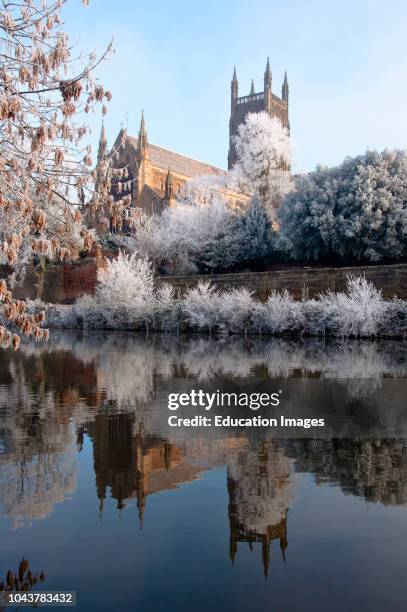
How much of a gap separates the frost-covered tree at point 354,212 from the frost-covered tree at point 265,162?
476 inches

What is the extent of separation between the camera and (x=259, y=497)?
11.6ft

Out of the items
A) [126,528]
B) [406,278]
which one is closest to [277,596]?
[126,528]

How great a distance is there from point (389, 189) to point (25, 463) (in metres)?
24.2

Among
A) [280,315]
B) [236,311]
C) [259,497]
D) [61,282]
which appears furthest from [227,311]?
[259,497]

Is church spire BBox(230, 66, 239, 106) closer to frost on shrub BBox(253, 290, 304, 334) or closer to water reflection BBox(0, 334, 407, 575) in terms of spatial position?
frost on shrub BBox(253, 290, 304, 334)

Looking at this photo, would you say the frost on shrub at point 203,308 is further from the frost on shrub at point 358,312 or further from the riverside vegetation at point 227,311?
the frost on shrub at point 358,312

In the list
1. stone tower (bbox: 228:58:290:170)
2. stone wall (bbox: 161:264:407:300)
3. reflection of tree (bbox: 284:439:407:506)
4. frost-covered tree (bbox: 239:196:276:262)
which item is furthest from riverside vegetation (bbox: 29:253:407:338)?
stone tower (bbox: 228:58:290:170)

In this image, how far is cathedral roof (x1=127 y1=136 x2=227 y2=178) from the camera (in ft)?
173

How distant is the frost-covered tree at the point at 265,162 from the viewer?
1569 inches

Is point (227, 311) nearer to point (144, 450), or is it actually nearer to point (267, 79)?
point (144, 450)

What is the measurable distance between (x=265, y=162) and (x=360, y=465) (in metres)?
37.5

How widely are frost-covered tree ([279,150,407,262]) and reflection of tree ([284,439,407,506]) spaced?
20.6 m

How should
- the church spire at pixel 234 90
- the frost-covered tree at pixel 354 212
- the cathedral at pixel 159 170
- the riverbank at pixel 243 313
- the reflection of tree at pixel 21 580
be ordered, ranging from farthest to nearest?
the church spire at pixel 234 90 < the cathedral at pixel 159 170 < the frost-covered tree at pixel 354 212 < the riverbank at pixel 243 313 < the reflection of tree at pixel 21 580

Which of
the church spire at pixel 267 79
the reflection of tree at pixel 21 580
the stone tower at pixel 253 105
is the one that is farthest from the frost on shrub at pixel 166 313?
the church spire at pixel 267 79
